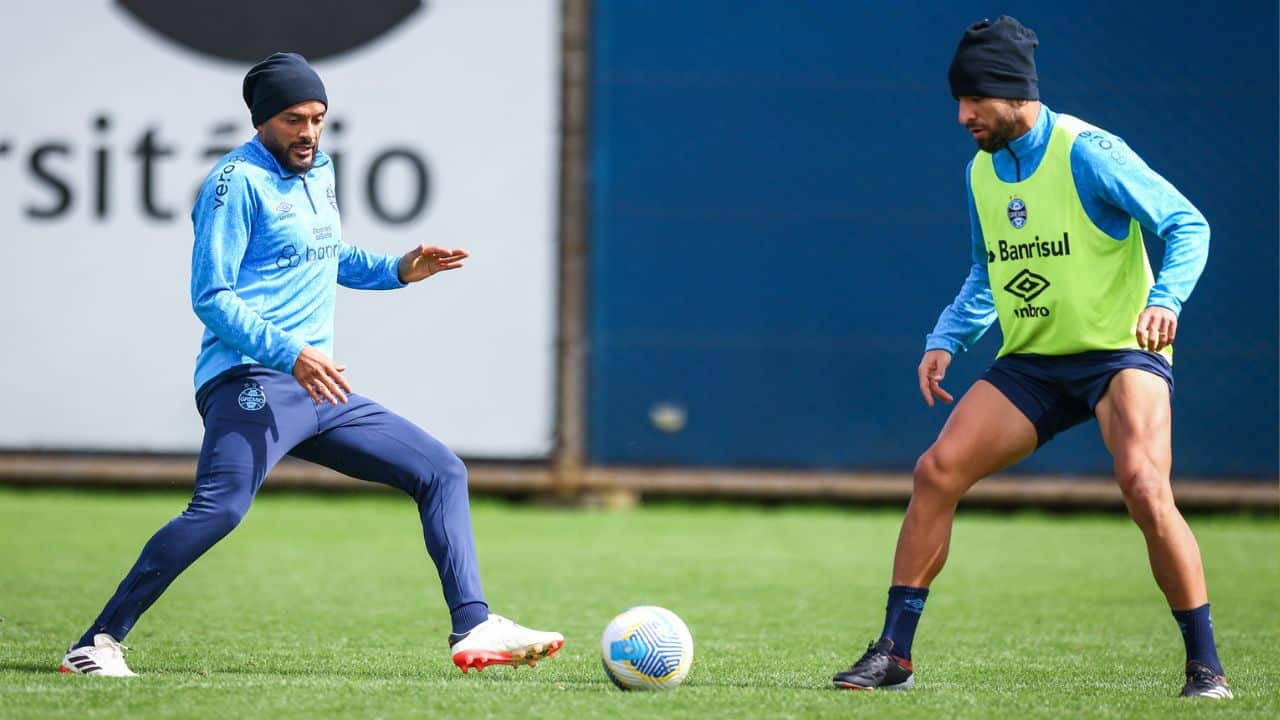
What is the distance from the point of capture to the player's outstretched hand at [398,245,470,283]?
595 centimetres

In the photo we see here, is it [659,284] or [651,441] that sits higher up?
[659,284]

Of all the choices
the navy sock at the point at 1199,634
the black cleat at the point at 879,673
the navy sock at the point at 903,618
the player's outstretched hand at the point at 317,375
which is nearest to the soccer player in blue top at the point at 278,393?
the player's outstretched hand at the point at 317,375

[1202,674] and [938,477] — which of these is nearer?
[1202,674]

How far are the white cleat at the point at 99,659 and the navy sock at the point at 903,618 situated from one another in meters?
2.39

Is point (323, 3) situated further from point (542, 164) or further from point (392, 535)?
point (392, 535)

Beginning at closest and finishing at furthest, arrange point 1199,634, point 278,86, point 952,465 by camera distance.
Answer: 1. point 1199,634
2. point 952,465
3. point 278,86

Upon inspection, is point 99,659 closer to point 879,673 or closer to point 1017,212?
point 879,673

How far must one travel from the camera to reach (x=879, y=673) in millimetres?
5324

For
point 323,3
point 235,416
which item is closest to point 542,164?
point 323,3

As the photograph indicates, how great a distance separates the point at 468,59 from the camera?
13023 mm

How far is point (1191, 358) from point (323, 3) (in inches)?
278

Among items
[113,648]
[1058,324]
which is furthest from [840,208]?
[113,648]

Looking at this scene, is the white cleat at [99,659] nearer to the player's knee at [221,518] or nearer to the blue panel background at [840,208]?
the player's knee at [221,518]

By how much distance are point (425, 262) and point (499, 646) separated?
4.61ft
